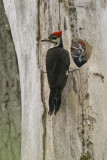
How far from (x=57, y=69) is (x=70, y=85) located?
0.18 metres

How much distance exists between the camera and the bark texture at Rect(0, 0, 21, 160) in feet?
11.4

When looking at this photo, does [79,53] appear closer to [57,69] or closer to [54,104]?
[57,69]

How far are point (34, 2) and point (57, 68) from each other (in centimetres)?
54

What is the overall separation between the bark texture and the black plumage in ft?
1.95

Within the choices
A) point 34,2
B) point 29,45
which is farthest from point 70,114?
point 34,2

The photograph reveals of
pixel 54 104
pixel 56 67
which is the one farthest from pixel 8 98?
pixel 56 67

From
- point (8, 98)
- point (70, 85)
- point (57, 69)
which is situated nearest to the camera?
point (57, 69)

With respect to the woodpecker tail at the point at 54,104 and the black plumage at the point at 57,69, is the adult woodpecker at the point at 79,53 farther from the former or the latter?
the woodpecker tail at the point at 54,104

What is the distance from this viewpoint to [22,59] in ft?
10.8

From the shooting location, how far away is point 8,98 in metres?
3.53

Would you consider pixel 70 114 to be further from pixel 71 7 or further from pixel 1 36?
pixel 1 36

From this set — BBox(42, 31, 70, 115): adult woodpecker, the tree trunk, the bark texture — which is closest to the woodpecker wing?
BBox(42, 31, 70, 115): adult woodpecker

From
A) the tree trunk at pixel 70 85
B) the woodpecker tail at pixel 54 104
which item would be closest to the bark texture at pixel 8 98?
the tree trunk at pixel 70 85

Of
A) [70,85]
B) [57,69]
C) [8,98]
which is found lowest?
[8,98]
